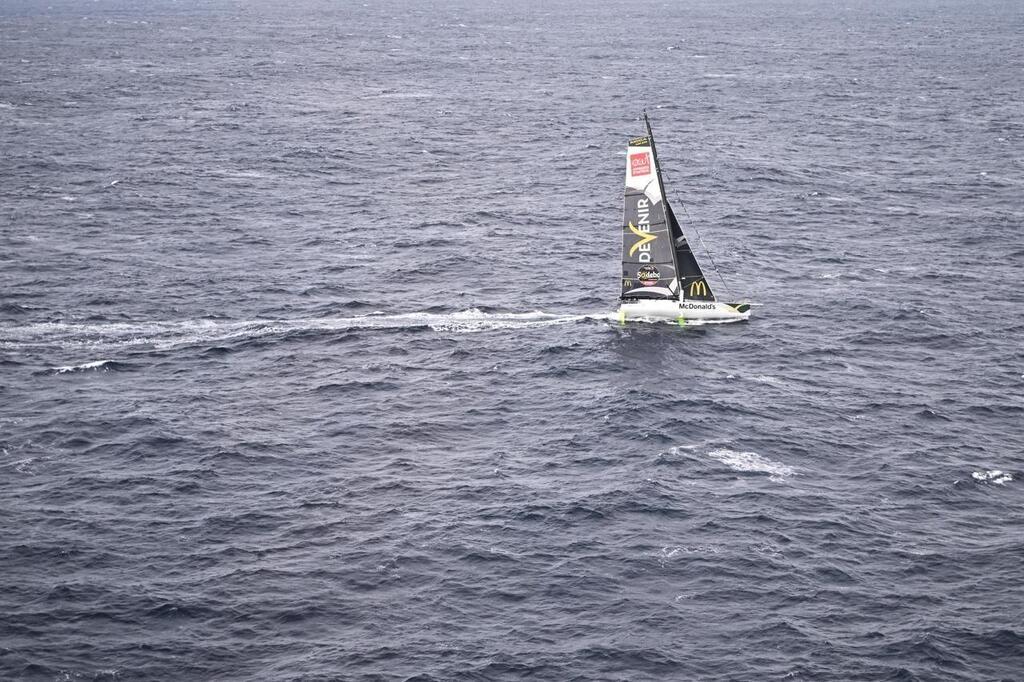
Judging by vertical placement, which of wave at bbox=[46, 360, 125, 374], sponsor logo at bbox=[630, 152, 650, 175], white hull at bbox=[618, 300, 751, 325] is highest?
sponsor logo at bbox=[630, 152, 650, 175]

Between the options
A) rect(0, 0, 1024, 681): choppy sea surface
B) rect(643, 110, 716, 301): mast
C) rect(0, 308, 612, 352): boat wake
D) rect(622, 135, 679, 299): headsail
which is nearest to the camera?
rect(0, 0, 1024, 681): choppy sea surface

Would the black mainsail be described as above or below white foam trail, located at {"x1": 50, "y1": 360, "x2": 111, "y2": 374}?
above

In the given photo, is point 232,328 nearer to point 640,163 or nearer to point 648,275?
point 648,275

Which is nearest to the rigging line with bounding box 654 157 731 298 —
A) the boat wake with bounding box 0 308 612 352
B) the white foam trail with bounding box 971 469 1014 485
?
the boat wake with bounding box 0 308 612 352

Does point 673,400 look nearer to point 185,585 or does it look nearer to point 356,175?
point 185,585

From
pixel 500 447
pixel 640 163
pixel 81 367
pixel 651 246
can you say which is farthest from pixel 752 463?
pixel 81 367

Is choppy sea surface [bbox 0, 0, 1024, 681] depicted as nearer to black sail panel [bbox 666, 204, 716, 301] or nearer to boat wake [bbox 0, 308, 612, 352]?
boat wake [bbox 0, 308, 612, 352]
